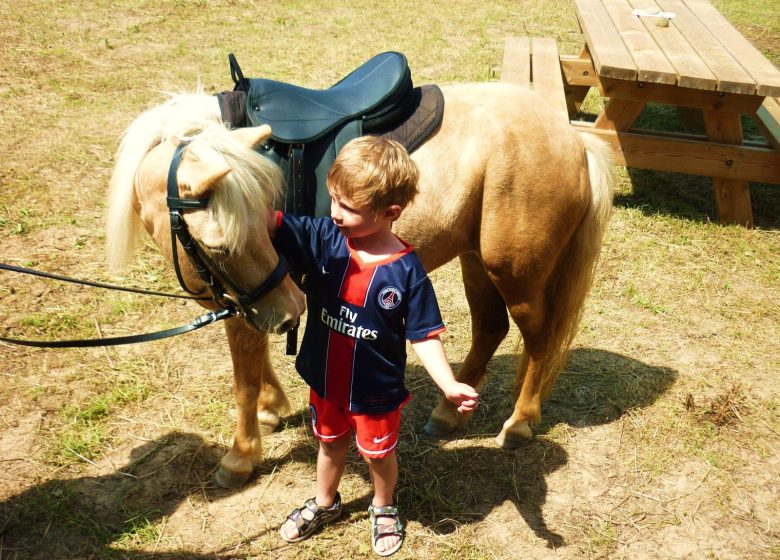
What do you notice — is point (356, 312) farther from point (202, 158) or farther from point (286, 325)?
point (202, 158)

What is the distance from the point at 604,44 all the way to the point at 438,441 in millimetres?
3500

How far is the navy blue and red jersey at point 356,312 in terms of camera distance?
184 cm

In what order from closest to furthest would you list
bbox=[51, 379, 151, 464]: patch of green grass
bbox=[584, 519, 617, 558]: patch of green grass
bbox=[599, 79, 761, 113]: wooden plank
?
bbox=[584, 519, 617, 558]: patch of green grass, bbox=[51, 379, 151, 464]: patch of green grass, bbox=[599, 79, 761, 113]: wooden plank

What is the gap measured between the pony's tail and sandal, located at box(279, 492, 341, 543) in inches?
43.6

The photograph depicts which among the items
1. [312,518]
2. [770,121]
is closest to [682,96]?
[770,121]

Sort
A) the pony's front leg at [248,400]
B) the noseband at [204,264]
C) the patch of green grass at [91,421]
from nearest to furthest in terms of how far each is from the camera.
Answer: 1. the noseband at [204,264]
2. the pony's front leg at [248,400]
3. the patch of green grass at [91,421]

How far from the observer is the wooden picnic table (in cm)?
436

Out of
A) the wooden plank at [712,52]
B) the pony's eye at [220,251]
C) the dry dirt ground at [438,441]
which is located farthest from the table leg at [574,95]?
the pony's eye at [220,251]

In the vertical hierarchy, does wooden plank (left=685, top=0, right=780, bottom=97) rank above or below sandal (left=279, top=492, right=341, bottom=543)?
above

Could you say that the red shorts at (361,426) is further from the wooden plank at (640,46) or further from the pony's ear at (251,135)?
the wooden plank at (640,46)

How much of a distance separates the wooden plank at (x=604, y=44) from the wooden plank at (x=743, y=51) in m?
0.85

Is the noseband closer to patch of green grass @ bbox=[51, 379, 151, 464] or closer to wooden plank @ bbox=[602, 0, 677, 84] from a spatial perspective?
patch of green grass @ bbox=[51, 379, 151, 464]

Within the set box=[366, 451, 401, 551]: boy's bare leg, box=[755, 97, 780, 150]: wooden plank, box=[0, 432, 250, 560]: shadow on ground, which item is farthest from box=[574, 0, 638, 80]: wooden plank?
box=[0, 432, 250, 560]: shadow on ground

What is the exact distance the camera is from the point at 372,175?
1666mm
